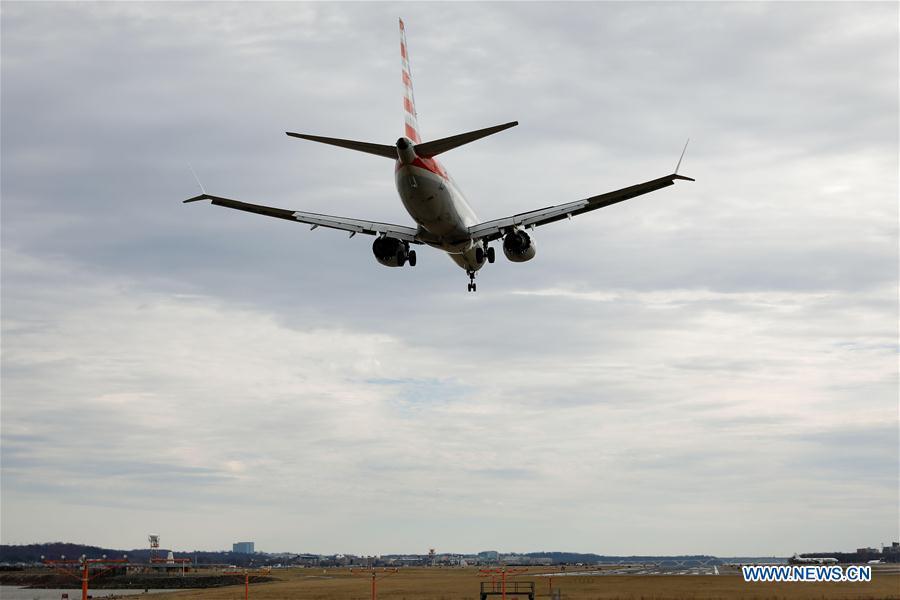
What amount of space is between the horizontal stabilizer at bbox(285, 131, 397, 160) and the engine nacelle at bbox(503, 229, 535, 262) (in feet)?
28.5

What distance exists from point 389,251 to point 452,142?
10113mm

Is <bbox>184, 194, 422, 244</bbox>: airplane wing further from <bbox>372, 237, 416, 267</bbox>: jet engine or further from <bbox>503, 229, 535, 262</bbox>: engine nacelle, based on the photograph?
<bbox>503, 229, 535, 262</bbox>: engine nacelle

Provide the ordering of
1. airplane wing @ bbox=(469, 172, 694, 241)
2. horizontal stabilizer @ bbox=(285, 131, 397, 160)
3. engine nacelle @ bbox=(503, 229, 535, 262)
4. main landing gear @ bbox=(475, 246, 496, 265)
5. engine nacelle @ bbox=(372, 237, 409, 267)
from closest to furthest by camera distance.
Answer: horizontal stabilizer @ bbox=(285, 131, 397, 160), airplane wing @ bbox=(469, 172, 694, 241), engine nacelle @ bbox=(503, 229, 535, 262), engine nacelle @ bbox=(372, 237, 409, 267), main landing gear @ bbox=(475, 246, 496, 265)

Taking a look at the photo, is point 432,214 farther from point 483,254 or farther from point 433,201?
point 483,254

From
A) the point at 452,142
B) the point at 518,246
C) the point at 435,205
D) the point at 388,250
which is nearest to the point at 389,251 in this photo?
the point at 388,250

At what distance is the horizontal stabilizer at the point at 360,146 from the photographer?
36.9 metres

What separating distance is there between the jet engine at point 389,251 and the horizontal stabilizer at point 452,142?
23.8 feet

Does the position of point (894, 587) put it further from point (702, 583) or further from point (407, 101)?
point (407, 101)

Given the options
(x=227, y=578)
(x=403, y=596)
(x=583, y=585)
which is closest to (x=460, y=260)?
(x=403, y=596)

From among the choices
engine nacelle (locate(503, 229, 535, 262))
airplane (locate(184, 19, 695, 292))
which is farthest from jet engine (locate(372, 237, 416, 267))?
engine nacelle (locate(503, 229, 535, 262))

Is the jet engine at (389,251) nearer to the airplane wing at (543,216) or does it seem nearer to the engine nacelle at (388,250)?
the engine nacelle at (388,250)

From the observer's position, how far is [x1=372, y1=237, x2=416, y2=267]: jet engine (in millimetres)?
47844

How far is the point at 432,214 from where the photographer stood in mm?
43781

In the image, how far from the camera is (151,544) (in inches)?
7264
